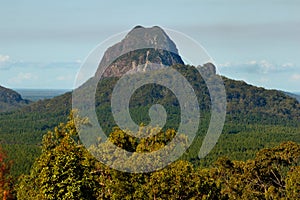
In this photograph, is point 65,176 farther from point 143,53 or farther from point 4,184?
point 143,53

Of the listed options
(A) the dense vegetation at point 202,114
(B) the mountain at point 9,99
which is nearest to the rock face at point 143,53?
(A) the dense vegetation at point 202,114

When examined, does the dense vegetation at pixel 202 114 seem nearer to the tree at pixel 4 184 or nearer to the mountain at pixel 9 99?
the tree at pixel 4 184

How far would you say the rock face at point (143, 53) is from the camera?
109 metres

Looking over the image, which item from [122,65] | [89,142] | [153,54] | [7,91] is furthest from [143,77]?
[7,91]

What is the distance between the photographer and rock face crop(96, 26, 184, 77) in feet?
357

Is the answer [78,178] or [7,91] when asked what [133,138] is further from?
[7,91]

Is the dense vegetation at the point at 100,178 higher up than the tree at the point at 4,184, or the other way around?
the dense vegetation at the point at 100,178

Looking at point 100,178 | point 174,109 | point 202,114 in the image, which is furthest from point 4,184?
point 174,109

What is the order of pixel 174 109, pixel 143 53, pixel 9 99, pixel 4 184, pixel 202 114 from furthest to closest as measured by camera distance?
1. pixel 9 99
2. pixel 143 53
3. pixel 174 109
4. pixel 202 114
5. pixel 4 184

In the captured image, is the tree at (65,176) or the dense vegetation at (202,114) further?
the dense vegetation at (202,114)

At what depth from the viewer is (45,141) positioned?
55.7 ft

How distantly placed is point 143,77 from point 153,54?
22.1 meters

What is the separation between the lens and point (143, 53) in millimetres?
116938

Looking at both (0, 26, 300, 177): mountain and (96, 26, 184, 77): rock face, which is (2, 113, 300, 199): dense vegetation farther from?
(96, 26, 184, 77): rock face
